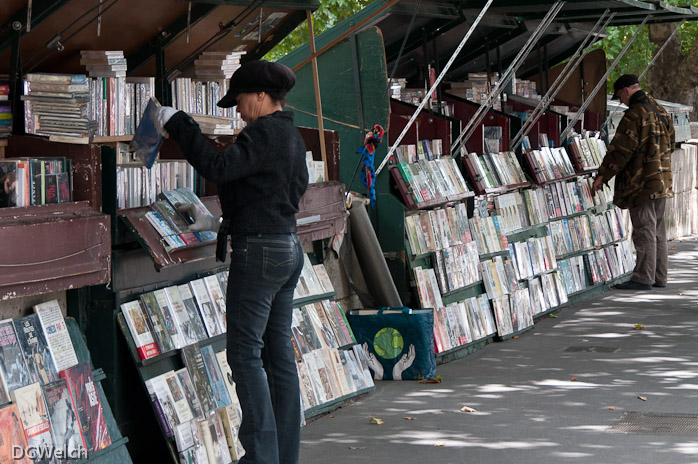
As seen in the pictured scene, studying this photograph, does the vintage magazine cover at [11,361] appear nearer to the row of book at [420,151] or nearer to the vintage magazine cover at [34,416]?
the vintage magazine cover at [34,416]

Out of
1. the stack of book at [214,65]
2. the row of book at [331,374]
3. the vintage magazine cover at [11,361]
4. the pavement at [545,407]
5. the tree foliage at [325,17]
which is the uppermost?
the tree foliage at [325,17]

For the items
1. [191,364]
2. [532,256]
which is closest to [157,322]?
[191,364]

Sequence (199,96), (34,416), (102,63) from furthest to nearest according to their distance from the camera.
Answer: (199,96) → (102,63) → (34,416)

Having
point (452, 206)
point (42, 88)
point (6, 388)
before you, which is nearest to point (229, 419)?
point (6, 388)

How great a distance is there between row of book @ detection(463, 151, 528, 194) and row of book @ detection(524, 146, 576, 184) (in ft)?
0.78

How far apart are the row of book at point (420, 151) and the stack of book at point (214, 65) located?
2128 millimetres

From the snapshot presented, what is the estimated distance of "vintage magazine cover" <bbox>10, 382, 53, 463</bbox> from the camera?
402 cm

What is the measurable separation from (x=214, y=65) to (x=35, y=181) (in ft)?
6.00

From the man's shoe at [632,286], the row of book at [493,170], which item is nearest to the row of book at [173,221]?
the row of book at [493,170]

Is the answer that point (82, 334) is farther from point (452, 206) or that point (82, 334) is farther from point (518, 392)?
point (452, 206)

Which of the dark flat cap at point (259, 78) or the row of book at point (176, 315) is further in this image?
the row of book at point (176, 315)

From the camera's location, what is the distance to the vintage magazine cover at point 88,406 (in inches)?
170

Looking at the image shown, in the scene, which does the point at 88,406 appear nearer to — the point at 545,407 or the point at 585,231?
the point at 545,407

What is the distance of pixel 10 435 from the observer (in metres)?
3.93
